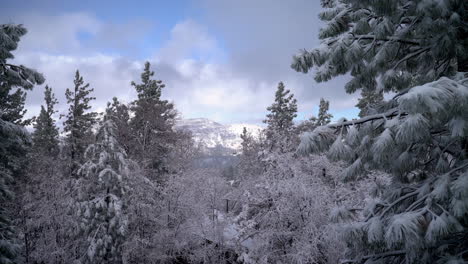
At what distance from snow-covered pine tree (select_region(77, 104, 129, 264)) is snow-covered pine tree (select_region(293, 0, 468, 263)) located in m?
12.3

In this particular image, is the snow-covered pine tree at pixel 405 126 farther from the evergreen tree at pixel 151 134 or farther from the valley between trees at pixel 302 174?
the evergreen tree at pixel 151 134

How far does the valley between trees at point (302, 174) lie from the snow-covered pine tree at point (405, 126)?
0.02m

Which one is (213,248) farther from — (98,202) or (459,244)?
(459,244)

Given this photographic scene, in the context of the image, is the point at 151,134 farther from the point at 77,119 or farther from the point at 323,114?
the point at 323,114

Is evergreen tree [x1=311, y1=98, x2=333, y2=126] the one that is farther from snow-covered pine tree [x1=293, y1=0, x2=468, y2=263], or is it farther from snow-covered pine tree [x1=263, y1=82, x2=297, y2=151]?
snow-covered pine tree [x1=293, y1=0, x2=468, y2=263]

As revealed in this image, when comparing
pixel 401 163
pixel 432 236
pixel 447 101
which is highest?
pixel 447 101

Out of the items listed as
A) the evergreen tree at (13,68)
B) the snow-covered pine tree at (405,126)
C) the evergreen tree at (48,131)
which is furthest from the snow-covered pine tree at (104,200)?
the evergreen tree at (48,131)

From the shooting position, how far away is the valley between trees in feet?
11.9

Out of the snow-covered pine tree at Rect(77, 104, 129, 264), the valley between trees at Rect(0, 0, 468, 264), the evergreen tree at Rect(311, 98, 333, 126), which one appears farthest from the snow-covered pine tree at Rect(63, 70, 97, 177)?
the evergreen tree at Rect(311, 98, 333, 126)

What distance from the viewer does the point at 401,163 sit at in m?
4.43

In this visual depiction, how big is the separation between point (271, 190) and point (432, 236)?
11.6 m

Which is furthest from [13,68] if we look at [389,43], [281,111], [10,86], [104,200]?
[281,111]

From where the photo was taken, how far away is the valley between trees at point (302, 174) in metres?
3.62

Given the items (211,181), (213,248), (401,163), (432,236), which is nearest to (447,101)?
(432,236)
